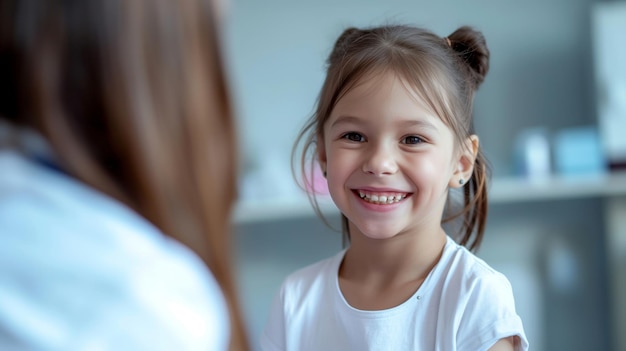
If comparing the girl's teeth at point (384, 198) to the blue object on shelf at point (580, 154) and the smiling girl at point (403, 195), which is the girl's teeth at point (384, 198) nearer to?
the smiling girl at point (403, 195)

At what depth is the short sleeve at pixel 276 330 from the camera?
1.16m

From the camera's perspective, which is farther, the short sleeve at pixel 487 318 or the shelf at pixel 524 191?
the shelf at pixel 524 191

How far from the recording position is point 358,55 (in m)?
1.08

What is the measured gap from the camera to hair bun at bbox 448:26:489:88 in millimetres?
1073

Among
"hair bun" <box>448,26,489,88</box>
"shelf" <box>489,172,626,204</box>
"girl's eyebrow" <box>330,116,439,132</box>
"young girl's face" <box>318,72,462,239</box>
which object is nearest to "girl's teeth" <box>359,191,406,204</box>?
"young girl's face" <box>318,72,462,239</box>

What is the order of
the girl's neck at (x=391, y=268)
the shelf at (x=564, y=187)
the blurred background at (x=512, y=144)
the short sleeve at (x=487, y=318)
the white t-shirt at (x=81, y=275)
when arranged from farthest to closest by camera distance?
1. the blurred background at (x=512, y=144)
2. the shelf at (x=564, y=187)
3. the girl's neck at (x=391, y=268)
4. the short sleeve at (x=487, y=318)
5. the white t-shirt at (x=81, y=275)

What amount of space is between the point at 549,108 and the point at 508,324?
5.64 ft

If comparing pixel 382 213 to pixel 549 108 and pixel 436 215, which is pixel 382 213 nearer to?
pixel 436 215

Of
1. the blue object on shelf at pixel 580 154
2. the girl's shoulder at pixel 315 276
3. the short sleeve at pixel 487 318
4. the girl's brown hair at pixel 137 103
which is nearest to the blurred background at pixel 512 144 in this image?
the blue object on shelf at pixel 580 154

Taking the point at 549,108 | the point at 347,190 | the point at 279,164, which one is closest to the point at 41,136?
the point at 347,190

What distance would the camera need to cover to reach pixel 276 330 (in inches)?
46.0

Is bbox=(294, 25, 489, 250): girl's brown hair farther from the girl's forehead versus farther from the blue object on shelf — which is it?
the blue object on shelf

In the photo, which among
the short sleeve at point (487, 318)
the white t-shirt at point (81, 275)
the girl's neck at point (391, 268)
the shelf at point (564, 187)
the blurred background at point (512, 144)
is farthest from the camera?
the blurred background at point (512, 144)

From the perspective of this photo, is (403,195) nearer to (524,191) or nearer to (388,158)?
(388,158)
